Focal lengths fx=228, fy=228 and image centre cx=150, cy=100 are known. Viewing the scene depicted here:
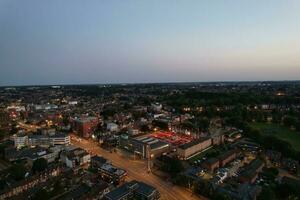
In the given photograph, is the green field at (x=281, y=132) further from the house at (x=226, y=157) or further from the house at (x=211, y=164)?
the house at (x=211, y=164)

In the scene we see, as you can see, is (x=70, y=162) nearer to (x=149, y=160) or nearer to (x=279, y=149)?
(x=149, y=160)

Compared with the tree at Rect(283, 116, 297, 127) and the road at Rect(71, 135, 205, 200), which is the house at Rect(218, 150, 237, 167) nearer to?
the road at Rect(71, 135, 205, 200)

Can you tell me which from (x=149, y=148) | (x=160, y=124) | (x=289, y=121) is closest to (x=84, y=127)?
(x=160, y=124)

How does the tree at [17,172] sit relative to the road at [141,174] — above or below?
above

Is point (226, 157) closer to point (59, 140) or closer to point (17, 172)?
point (17, 172)

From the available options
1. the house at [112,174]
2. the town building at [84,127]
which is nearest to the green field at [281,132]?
the house at [112,174]

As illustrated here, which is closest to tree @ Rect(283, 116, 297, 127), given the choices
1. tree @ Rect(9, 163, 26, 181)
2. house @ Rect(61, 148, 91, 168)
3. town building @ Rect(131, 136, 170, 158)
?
town building @ Rect(131, 136, 170, 158)

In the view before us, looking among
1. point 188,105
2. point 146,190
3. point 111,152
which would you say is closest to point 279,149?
point 146,190
